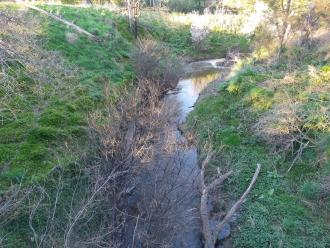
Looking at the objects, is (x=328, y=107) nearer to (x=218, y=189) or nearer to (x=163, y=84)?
(x=218, y=189)

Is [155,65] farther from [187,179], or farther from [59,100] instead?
[187,179]

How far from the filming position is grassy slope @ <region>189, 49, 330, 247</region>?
9.52 m

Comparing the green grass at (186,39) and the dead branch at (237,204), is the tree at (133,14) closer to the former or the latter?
the green grass at (186,39)

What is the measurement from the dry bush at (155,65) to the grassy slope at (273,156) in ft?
11.1

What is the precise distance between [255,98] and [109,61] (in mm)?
9747

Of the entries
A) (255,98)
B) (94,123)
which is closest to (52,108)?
(94,123)

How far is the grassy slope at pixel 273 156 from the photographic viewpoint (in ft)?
31.2

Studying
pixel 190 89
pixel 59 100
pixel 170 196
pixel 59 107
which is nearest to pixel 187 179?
pixel 170 196

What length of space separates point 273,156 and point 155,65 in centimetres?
1015

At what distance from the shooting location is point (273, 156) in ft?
40.8

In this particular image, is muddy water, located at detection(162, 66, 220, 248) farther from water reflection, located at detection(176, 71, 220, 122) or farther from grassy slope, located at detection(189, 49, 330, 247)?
grassy slope, located at detection(189, 49, 330, 247)

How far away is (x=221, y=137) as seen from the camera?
14414mm

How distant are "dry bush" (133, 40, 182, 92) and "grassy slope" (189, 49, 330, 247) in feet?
11.1

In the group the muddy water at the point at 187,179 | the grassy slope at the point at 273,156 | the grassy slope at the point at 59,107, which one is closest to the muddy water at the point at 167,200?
the muddy water at the point at 187,179
